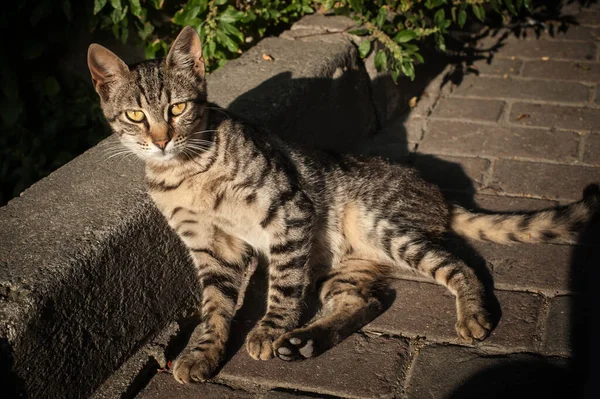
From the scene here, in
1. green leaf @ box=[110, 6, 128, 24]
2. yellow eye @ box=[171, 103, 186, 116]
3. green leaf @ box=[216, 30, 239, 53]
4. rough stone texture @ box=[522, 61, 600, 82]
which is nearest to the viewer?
yellow eye @ box=[171, 103, 186, 116]

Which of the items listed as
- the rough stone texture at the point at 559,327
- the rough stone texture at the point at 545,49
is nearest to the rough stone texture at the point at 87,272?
the rough stone texture at the point at 559,327

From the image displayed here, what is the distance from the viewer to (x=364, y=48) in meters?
4.91

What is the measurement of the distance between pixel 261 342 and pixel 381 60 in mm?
2450

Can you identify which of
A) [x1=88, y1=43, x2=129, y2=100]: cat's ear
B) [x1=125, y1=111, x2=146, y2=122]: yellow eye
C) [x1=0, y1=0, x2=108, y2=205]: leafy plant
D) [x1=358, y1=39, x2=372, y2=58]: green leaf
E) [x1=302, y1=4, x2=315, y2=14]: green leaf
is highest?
[x1=88, y1=43, x2=129, y2=100]: cat's ear

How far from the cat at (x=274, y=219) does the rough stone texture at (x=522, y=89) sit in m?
1.96

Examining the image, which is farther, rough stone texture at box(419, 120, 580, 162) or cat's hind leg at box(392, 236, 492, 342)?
rough stone texture at box(419, 120, 580, 162)

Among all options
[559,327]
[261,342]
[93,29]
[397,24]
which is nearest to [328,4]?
[397,24]

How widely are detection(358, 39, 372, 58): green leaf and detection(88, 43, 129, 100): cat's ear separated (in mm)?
2102

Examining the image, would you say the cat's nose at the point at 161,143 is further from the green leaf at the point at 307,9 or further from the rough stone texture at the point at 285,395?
the green leaf at the point at 307,9

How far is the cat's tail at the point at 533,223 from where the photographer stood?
3682 millimetres

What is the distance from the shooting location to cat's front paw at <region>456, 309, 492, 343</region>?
3141 millimetres

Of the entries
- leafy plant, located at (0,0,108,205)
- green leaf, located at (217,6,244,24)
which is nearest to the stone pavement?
green leaf, located at (217,6,244,24)

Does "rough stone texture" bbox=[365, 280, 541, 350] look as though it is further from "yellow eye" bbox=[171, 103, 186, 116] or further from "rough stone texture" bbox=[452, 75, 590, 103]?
"rough stone texture" bbox=[452, 75, 590, 103]

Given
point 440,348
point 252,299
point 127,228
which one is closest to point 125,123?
point 127,228
